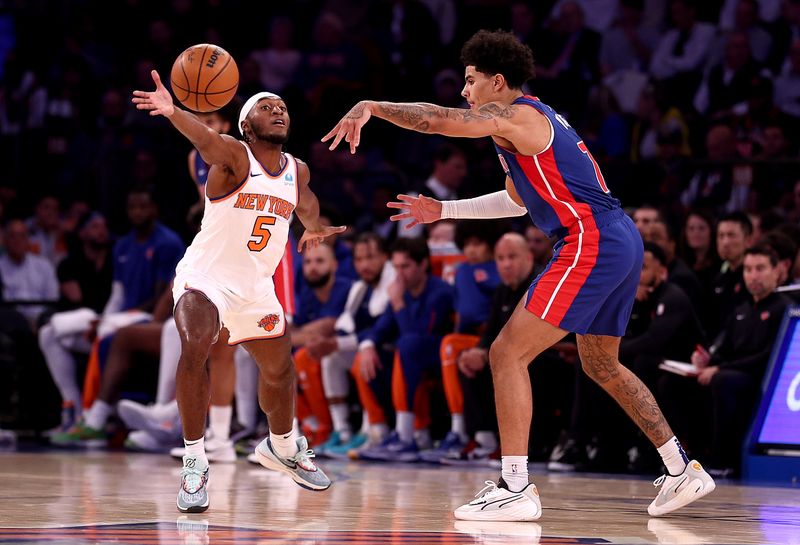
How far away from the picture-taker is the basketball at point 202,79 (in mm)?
6980

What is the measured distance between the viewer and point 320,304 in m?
10.8

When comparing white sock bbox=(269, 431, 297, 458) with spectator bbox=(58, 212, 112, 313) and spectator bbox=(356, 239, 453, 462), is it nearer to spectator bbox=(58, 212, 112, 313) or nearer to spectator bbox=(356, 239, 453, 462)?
spectator bbox=(356, 239, 453, 462)

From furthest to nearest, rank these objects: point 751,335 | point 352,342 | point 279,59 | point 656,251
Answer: point 279,59, point 352,342, point 656,251, point 751,335

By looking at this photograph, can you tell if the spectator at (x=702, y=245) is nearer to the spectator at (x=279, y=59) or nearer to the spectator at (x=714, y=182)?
the spectator at (x=714, y=182)

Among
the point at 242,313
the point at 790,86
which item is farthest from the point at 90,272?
the point at 790,86

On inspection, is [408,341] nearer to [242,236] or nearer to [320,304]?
[320,304]

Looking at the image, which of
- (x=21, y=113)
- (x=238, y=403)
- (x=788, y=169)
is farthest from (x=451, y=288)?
(x=21, y=113)

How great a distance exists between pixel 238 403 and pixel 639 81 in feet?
17.1

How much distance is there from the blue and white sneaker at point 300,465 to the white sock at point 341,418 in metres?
3.51

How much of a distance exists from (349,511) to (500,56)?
7.37 ft

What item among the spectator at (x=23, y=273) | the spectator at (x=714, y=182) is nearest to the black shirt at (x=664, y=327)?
the spectator at (x=714, y=182)

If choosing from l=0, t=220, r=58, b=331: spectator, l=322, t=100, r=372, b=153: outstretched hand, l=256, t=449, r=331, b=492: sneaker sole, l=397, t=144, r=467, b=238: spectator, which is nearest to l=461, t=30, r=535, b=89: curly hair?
l=322, t=100, r=372, b=153: outstretched hand

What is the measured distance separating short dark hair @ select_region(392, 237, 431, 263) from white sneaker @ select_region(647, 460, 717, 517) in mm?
4242

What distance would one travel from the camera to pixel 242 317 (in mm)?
6410
